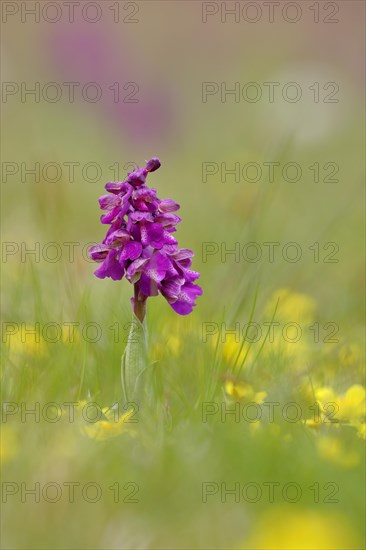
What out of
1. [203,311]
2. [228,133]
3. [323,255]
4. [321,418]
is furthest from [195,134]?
[321,418]

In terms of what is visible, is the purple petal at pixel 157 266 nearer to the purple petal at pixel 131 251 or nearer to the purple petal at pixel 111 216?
the purple petal at pixel 131 251

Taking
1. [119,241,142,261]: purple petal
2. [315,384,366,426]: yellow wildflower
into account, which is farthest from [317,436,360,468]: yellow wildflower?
[119,241,142,261]: purple petal

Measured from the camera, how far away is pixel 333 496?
188 cm

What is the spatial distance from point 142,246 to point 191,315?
0.87m

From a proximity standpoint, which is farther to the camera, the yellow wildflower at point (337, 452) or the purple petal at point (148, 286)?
the purple petal at point (148, 286)

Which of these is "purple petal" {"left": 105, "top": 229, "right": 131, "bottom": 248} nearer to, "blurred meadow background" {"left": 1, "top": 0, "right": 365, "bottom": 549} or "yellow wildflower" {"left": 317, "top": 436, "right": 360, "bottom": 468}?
"blurred meadow background" {"left": 1, "top": 0, "right": 365, "bottom": 549}

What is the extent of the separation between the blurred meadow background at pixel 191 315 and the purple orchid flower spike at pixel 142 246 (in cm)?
21

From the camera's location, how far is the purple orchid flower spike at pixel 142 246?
2512mm

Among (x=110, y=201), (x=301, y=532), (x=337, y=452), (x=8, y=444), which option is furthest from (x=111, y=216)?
(x=301, y=532)

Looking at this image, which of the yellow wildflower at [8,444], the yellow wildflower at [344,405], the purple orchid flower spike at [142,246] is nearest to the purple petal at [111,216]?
the purple orchid flower spike at [142,246]

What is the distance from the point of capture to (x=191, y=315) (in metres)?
3.35

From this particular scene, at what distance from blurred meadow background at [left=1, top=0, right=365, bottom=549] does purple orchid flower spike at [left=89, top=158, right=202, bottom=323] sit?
0.70ft

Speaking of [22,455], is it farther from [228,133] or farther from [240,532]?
[228,133]

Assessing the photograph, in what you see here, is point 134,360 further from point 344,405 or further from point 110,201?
point 344,405
